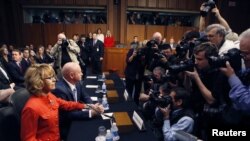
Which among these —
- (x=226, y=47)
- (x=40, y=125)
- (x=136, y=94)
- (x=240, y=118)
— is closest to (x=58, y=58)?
(x=136, y=94)

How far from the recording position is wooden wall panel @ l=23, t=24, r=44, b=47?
10.1 meters

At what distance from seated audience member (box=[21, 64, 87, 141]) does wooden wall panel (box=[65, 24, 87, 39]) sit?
814 cm

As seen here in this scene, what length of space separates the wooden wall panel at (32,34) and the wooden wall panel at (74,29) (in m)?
1.14

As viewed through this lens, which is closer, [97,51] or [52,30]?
[97,51]

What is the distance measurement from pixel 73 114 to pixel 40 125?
501mm

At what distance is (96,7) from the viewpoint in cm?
1019

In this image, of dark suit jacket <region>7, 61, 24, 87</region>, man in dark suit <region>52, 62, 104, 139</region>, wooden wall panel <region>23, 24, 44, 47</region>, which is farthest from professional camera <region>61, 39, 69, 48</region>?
wooden wall panel <region>23, 24, 44, 47</region>

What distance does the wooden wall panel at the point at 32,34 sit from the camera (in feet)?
33.1

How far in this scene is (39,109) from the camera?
2059mm

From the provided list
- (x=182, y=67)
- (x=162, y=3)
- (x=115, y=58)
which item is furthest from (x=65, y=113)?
(x=162, y=3)

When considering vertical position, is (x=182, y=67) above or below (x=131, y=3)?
below

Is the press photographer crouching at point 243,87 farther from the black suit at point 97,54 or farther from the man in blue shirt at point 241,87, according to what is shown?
the black suit at point 97,54

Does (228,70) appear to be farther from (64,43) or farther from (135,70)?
(64,43)

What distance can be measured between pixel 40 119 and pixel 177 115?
1.27 m
